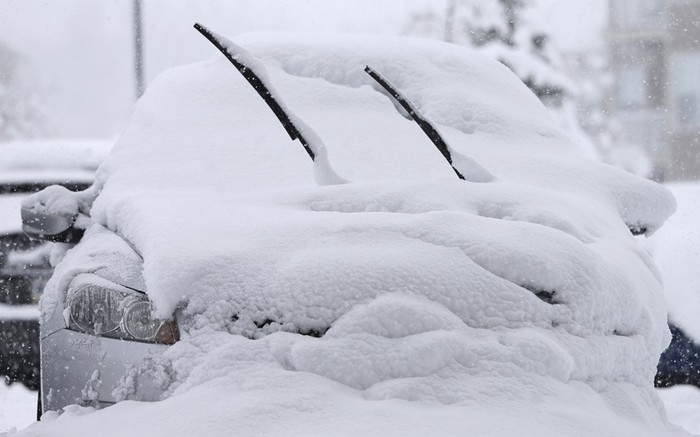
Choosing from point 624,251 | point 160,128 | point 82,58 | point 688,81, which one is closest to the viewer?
point 624,251

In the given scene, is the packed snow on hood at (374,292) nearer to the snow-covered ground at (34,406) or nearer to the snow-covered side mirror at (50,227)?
the snow-covered side mirror at (50,227)

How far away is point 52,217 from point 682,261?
3.79m

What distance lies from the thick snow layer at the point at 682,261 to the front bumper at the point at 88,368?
3.50m

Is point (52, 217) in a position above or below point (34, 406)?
above

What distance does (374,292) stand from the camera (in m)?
2.13

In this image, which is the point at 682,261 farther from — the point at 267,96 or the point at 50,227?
the point at 50,227

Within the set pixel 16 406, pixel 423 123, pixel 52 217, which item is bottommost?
pixel 16 406

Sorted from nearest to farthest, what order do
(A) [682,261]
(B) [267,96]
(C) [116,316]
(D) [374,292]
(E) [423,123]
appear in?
(D) [374,292] < (C) [116,316] < (B) [267,96] < (E) [423,123] < (A) [682,261]

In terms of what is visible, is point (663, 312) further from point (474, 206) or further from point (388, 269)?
point (388, 269)

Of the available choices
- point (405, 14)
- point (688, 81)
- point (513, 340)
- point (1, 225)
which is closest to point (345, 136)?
point (513, 340)

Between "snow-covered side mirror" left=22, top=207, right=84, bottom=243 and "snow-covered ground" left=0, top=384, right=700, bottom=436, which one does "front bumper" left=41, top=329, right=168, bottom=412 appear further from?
"snow-covered ground" left=0, top=384, right=700, bottom=436

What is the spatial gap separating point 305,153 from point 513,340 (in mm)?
1146

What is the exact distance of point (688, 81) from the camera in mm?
36812

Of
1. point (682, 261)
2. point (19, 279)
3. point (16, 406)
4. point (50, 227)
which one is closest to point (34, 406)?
point (16, 406)
